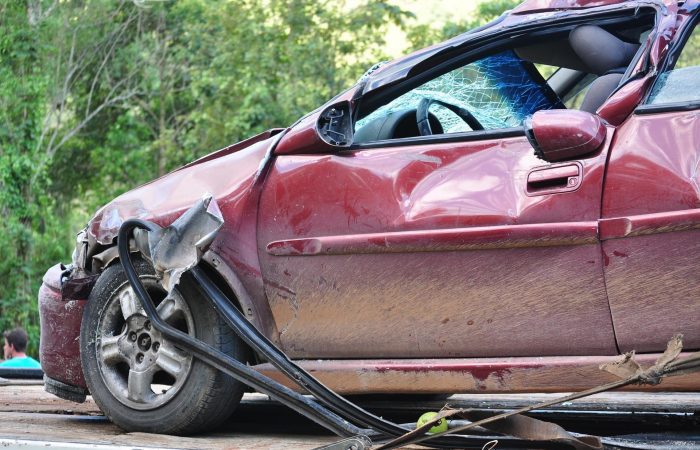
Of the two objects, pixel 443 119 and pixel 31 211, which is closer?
pixel 443 119

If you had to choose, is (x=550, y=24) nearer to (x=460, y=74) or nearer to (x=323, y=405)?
(x=460, y=74)

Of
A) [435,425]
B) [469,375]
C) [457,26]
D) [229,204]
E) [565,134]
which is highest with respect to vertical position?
[457,26]

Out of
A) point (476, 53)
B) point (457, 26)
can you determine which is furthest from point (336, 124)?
point (457, 26)

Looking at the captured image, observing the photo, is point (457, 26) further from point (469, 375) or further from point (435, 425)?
point (435, 425)

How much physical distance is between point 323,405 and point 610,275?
3.46 feet

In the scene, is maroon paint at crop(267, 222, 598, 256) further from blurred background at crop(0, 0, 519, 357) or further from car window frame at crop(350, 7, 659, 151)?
blurred background at crop(0, 0, 519, 357)

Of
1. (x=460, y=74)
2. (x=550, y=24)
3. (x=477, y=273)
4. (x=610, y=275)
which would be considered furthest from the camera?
(x=460, y=74)

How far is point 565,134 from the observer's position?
3133mm

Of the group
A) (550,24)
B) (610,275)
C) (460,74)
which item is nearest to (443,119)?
(460,74)

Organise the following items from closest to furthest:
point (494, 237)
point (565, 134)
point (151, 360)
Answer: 1. point (565, 134)
2. point (494, 237)
3. point (151, 360)

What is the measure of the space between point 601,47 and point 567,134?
0.70 meters

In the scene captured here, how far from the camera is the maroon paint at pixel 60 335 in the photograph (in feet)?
13.6

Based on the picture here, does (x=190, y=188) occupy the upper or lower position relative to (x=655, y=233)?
upper

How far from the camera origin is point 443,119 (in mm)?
4164
